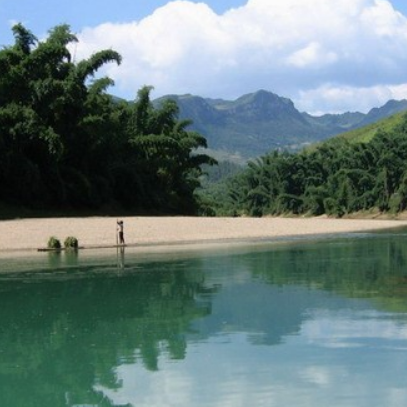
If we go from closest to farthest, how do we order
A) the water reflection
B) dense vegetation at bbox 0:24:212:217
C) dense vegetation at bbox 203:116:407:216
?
the water reflection, dense vegetation at bbox 0:24:212:217, dense vegetation at bbox 203:116:407:216

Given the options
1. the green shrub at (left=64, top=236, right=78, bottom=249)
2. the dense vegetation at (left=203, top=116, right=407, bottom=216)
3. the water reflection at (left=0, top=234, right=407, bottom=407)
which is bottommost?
the water reflection at (left=0, top=234, right=407, bottom=407)

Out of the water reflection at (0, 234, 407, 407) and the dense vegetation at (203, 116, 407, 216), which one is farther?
the dense vegetation at (203, 116, 407, 216)

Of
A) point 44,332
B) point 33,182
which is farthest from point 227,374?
point 33,182

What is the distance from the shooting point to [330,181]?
120 metres

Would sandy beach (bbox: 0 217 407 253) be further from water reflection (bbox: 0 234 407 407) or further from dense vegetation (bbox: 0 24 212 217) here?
water reflection (bbox: 0 234 407 407)

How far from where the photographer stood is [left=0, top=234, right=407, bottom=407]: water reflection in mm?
9492

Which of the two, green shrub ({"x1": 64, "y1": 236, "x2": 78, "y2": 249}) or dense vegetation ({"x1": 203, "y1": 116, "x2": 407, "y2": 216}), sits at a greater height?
dense vegetation ({"x1": 203, "y1": 116, "x2": 407, "y2": 216})

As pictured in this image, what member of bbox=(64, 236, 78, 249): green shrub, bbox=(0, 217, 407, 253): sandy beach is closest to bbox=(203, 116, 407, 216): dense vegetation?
bbox=(0, 217, 407, 253): sandy beach

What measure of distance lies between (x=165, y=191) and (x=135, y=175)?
7.17 m

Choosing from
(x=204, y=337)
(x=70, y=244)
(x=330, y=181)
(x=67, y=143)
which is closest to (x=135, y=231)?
(x=70, y=244)

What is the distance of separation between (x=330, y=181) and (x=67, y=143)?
229 ft

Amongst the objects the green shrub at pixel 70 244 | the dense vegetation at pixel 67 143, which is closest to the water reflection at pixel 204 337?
the green shrub at pixel 70 244

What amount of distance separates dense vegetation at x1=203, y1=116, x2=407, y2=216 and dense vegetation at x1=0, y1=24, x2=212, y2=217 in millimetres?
24750

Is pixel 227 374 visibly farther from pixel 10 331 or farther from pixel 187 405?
pixel 10 331
